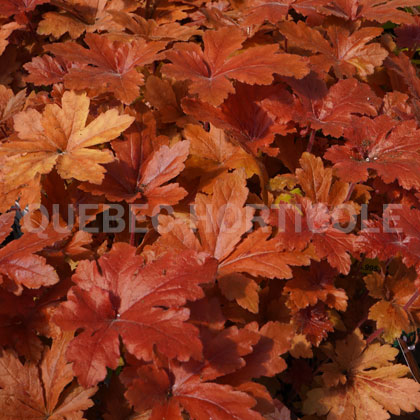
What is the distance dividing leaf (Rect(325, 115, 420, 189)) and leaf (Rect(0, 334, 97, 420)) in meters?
0.93

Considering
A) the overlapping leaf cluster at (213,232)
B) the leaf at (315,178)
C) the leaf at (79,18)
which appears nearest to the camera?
the overlapping leaf cluster at (213,232)

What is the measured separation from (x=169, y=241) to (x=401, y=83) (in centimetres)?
127

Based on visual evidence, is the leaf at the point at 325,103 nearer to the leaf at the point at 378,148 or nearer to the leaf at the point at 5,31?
the leaf at the point at 378,148

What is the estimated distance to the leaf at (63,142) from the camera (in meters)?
1.31

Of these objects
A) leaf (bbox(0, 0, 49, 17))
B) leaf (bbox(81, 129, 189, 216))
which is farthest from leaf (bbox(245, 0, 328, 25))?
leaf (bbox(0, 0, 49, 17))

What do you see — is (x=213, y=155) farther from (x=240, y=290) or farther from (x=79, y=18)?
(x=79, y=18)

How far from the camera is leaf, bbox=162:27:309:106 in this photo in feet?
4.75

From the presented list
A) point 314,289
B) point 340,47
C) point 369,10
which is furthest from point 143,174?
point 369,10

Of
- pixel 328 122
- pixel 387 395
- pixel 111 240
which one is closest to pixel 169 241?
pixel 111 240

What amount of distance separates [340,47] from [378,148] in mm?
564

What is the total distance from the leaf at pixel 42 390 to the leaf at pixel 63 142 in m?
0.47

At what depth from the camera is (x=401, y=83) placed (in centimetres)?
189

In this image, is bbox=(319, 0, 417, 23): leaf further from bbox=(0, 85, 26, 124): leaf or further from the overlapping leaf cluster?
bbox=(0, 85, 26, 124): leaf

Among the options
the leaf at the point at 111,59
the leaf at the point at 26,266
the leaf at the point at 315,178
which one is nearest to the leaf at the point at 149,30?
the leaf at the point at 111,59
